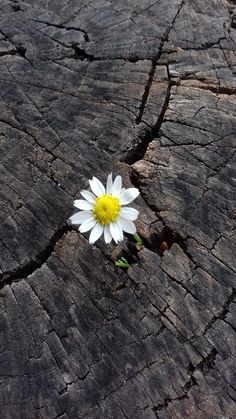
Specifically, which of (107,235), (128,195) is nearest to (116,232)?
(107,235)

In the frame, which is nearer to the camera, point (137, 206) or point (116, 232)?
point (116, 232)

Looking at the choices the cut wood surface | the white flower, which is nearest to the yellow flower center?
the white flower

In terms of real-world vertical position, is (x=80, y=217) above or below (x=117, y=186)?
below

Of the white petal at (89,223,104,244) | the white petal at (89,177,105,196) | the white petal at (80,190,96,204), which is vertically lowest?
the white petal at (89,223,104,244)

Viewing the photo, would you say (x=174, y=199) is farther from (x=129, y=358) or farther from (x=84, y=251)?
(x=129, y=358)

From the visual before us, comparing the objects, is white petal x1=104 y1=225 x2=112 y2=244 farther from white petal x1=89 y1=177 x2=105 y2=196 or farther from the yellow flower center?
white petal x1=89 y1=177 x2=105 y2=196

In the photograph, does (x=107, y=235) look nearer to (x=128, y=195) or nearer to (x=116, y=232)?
(x=116, y=232)
